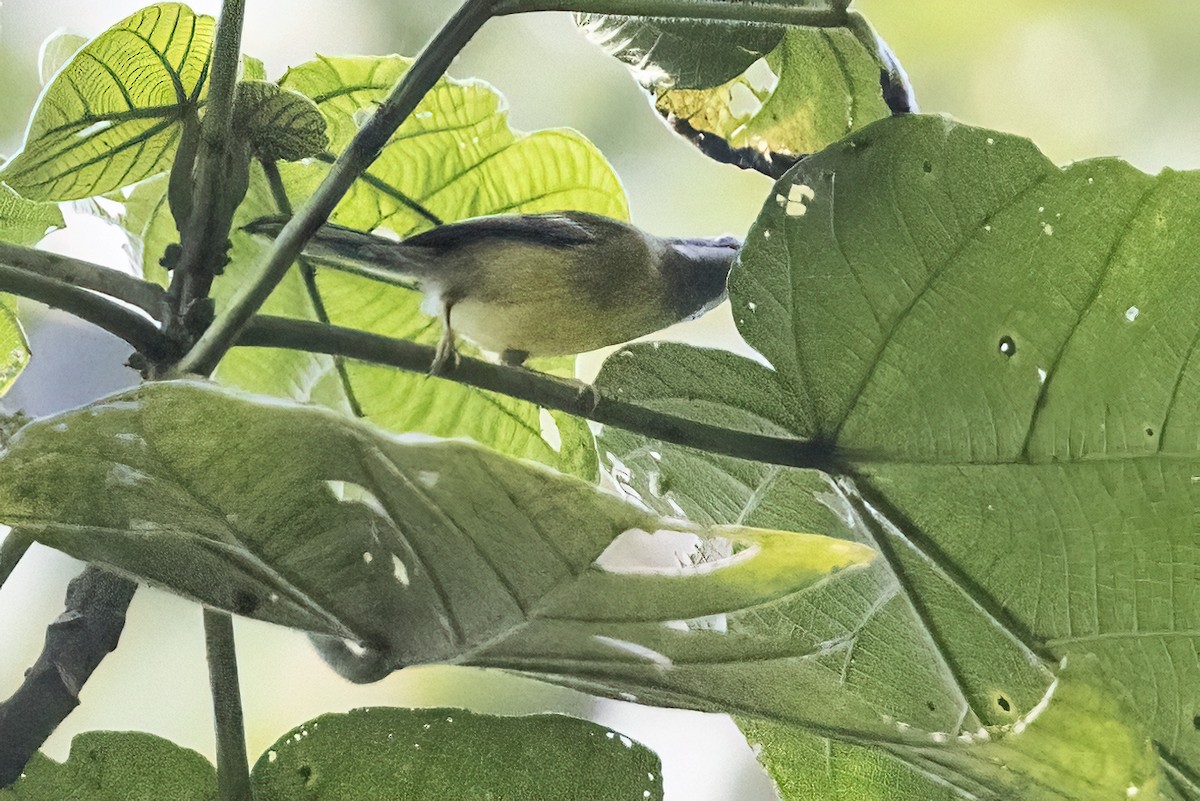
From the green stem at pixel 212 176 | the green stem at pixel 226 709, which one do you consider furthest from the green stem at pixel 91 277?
the green stem at pixel 226 709

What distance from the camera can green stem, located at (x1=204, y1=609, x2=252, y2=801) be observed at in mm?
365

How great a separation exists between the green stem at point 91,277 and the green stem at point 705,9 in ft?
0.53

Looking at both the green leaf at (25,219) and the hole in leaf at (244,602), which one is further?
the green leaf at (25,219)

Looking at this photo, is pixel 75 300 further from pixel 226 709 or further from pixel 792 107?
pixel 792 107

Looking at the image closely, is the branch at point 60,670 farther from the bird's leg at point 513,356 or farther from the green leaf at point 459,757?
the bird's leg at point 513,356

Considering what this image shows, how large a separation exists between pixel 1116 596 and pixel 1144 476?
0.04 meters

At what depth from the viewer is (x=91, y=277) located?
1.27 ft

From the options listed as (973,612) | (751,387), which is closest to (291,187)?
(751,387)

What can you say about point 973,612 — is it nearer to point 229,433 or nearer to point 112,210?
point 229,433

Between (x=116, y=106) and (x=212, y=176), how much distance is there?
4.5 inches

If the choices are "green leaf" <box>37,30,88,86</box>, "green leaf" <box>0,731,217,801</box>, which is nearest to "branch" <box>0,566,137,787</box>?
"green leaf" <box>0,731,217,801</box>

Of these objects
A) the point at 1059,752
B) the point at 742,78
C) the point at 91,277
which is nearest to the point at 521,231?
the point at 742,78

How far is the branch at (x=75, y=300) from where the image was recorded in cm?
35

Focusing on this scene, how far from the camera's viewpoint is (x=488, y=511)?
281 millimetres
